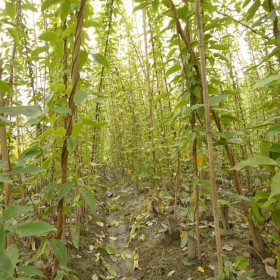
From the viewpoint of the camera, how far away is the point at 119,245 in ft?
9.99

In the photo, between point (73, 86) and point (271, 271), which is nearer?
point (73, 86)

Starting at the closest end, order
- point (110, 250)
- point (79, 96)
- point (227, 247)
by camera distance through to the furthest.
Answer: point (79, 96)
point (227, 247)
point (110, 250)

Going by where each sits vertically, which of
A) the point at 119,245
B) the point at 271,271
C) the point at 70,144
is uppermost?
the point at 70,144

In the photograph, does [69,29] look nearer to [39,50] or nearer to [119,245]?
[39,50]

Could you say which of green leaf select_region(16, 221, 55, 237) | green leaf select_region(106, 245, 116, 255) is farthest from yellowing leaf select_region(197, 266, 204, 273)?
green leaf select_region(16, 221, 55, 237)

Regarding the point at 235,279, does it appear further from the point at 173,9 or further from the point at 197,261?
the point at 173,9

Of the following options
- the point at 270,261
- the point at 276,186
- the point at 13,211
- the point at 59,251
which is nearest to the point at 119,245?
the point at 270,261

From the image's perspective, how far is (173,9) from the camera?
4.50 feet

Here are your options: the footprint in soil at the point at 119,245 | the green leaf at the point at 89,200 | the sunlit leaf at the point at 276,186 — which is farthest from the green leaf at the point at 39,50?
the footprint in soil at the point at 119,245

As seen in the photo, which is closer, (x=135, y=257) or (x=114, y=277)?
(x=114, y=277)

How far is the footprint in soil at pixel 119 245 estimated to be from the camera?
2.48 m

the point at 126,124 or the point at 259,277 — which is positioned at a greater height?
the point at 126,124

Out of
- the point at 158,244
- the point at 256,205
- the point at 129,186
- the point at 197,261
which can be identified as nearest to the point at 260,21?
the point at 256,205

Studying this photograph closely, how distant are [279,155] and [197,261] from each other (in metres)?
1.31
